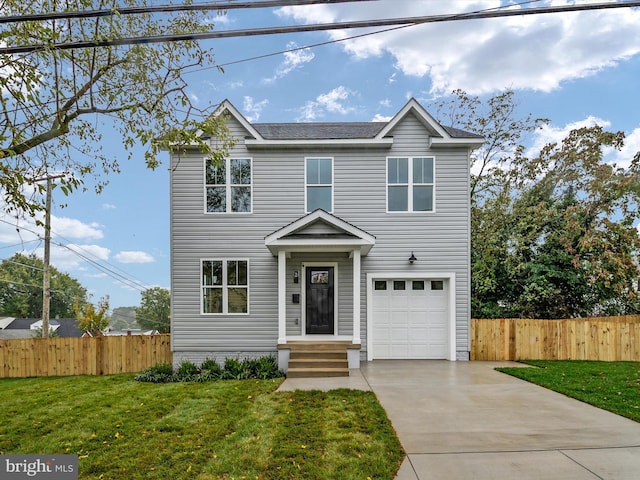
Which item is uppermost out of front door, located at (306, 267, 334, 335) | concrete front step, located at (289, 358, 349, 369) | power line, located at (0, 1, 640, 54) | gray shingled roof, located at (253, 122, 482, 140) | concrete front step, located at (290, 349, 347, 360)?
gray shingled roof, located at (253, 122, 482, 140)

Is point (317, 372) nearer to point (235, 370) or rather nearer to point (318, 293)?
point (235, 370)

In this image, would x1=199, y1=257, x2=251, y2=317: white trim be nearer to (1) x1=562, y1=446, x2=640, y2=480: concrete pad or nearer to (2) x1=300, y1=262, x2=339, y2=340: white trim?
(2) x1=300, y1=262, x2=339, y2=340: white trim

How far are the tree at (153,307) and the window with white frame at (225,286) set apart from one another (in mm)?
45358

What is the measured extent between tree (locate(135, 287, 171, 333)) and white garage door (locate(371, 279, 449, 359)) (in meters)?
47.2

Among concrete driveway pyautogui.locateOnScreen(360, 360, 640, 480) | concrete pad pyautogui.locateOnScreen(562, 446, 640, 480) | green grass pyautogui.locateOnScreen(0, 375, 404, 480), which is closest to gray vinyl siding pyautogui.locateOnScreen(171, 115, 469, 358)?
green grass pyautogui.locateOnScreen(0, 375, 404, 480)

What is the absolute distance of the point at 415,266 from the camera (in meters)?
10.1

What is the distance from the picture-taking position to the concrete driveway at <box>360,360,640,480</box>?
3762 millimetres

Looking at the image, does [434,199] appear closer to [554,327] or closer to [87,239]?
[554,327]

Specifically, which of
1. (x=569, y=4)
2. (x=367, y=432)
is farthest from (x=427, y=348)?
(x=569, y=4)

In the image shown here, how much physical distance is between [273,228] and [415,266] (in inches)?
159

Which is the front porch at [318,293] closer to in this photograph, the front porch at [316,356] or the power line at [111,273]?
the front porch at [316,356]

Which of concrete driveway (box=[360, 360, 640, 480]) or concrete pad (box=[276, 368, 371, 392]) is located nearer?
concrete driveway (box=[360, 360, 640, 480])

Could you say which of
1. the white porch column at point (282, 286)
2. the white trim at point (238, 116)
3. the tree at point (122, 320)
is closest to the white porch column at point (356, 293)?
the white porch column at point (282, 286)

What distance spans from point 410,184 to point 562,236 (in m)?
6.39
